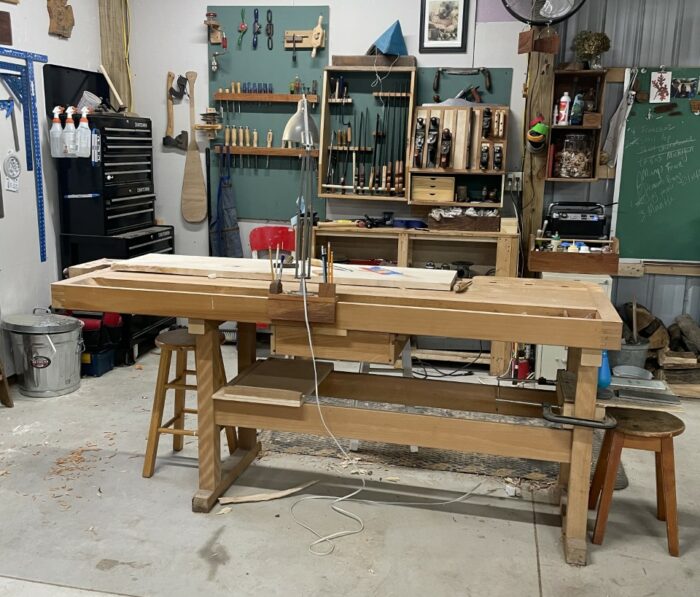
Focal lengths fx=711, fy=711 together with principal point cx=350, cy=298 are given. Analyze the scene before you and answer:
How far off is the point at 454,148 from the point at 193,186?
2.15 metres

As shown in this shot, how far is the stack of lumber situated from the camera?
4.81 metres

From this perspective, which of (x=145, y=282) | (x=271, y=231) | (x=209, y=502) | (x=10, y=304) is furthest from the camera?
(x=271, y=231)

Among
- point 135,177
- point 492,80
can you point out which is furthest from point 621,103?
point 135,177

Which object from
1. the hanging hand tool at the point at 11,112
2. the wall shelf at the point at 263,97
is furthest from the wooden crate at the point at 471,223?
the hanging hand tool at the point at 11,112

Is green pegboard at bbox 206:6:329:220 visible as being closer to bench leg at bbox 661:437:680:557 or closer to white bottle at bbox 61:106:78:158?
white bottle at bbox 61:106:78:158

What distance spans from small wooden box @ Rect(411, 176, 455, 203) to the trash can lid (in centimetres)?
251

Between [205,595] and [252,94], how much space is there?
401 centimetres

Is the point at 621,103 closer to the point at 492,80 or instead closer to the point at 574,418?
the point at 492,80

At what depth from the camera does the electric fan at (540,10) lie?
11.9 ft

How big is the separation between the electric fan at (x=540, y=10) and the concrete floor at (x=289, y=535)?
233 centimetres

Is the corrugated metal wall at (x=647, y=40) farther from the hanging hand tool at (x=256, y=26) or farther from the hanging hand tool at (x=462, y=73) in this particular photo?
the hanging hand tool at (x=256, y=26)

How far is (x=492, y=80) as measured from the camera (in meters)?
5.25

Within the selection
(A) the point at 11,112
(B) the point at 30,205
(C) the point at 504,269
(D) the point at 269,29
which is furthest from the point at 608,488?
(D) the point at 269,29

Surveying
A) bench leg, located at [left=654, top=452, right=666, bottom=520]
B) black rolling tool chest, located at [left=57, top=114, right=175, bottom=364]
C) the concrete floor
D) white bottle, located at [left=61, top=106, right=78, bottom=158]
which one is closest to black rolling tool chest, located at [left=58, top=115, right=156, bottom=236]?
black rolling tool chest, located at [left=57, top=114, right=175, bottom=364]
